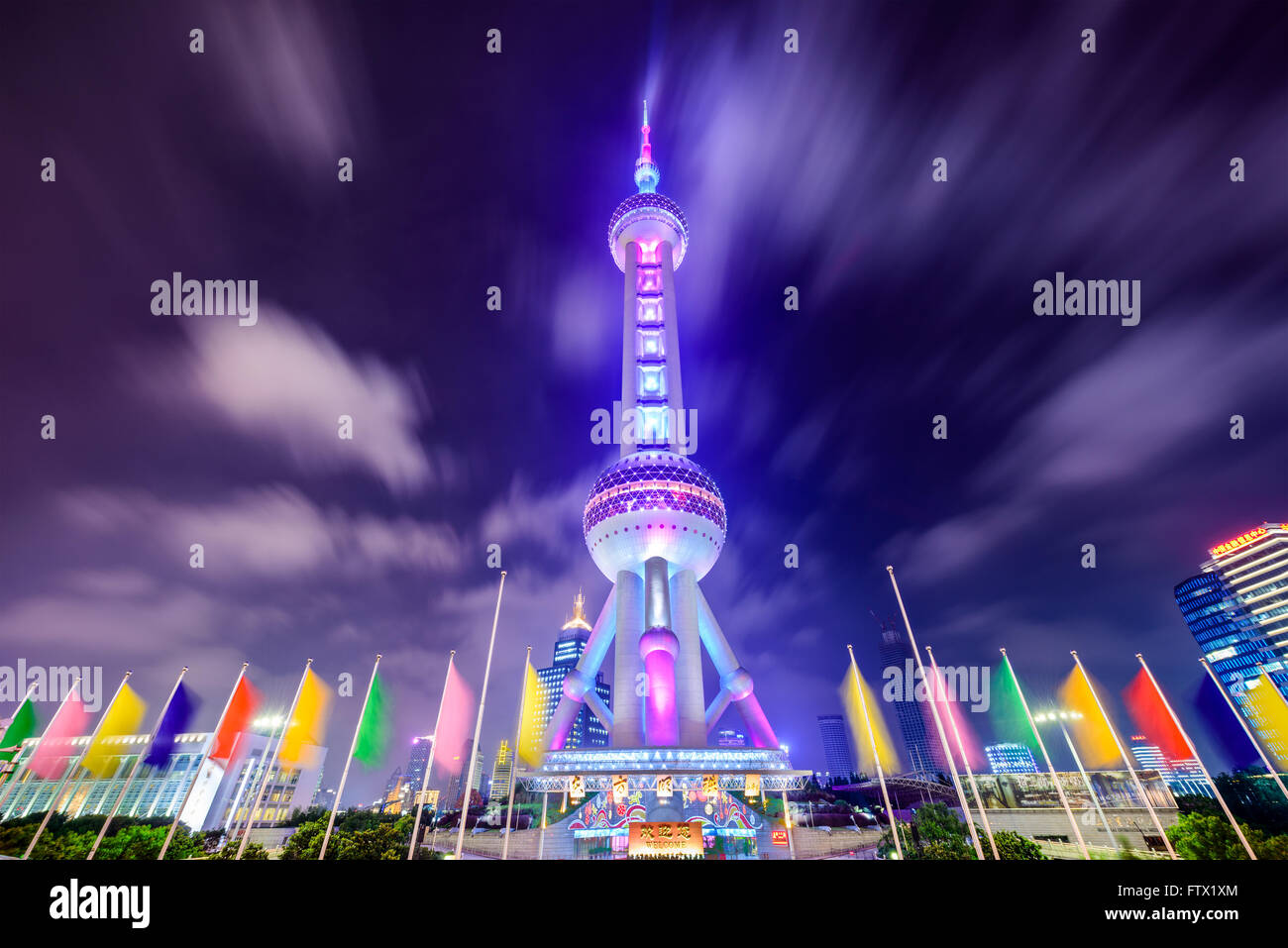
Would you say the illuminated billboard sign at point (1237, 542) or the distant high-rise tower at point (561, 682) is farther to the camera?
the distant high-rise tower at point (561, 682)

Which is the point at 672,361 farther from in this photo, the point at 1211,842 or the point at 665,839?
the point at 1211,842

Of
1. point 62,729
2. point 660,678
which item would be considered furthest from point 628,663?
point 62,729

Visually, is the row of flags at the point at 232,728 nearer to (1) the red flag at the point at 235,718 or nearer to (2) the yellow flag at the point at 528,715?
(1) the red flag at the point at 235,718

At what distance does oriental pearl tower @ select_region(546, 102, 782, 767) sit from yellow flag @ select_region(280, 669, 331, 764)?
2392cm

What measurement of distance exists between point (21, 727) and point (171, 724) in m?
7.10

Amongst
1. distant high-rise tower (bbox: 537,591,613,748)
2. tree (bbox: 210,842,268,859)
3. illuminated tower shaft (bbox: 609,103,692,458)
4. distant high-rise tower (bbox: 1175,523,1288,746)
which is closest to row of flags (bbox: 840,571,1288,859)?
tree (bbox: 210,842,268,859)

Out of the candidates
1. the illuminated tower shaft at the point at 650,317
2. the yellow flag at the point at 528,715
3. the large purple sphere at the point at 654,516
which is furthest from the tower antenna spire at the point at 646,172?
the yellow flag at the point at 528,715

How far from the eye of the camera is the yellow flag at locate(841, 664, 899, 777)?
83.9 ft

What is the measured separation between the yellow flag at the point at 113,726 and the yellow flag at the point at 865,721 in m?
32.6

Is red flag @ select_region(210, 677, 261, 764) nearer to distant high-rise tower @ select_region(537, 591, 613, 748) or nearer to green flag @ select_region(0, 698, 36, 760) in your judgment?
green flag @ select_region(0, 698, 36, 760)

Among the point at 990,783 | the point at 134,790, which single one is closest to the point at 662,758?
the point at 990,783

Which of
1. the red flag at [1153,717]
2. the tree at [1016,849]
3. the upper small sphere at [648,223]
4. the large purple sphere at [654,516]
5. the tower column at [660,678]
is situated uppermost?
the upper small sphere at [648,223]

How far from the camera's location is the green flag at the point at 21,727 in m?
22.9

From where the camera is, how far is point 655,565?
50.2 meters
